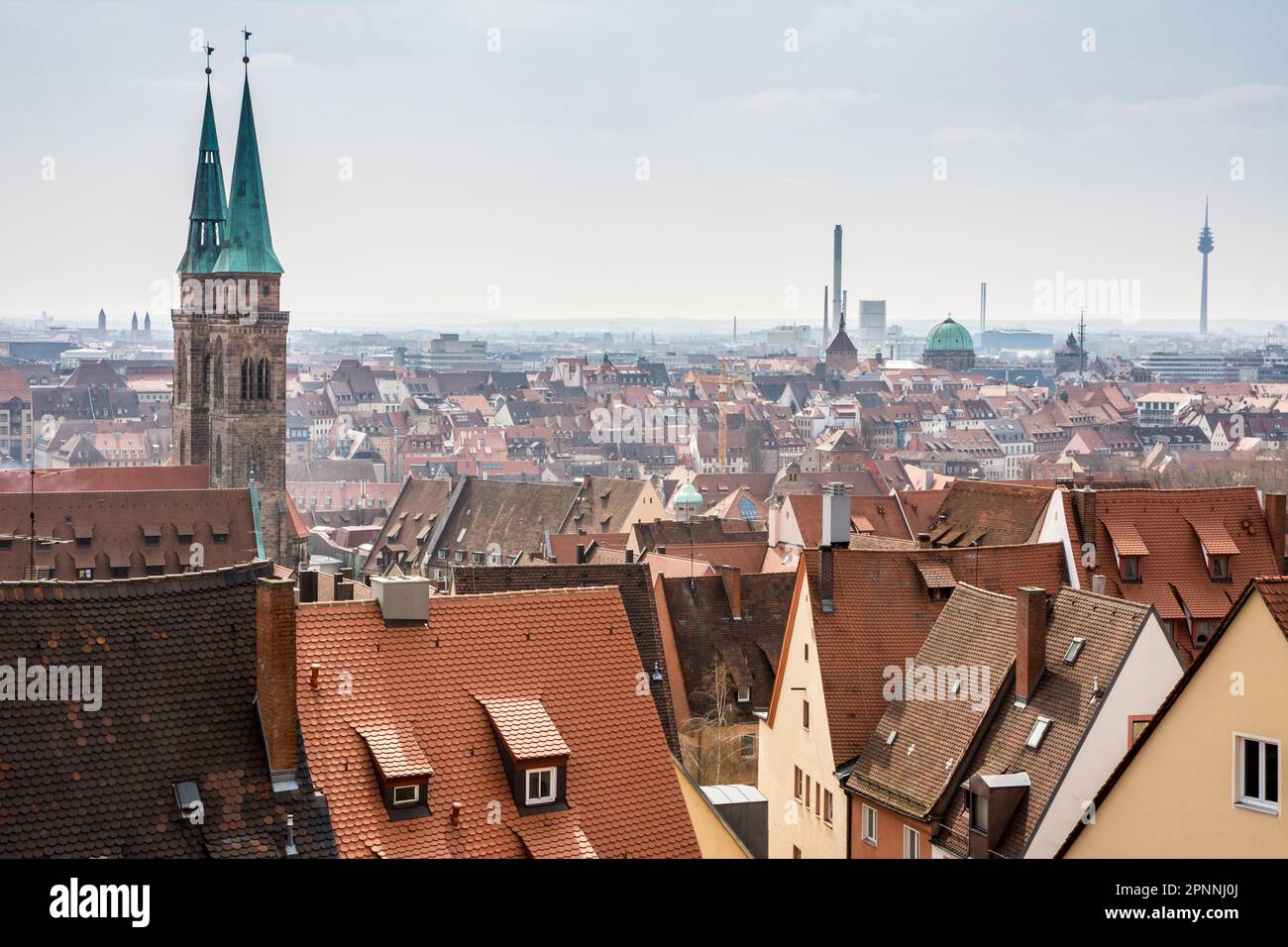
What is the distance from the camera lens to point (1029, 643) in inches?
617

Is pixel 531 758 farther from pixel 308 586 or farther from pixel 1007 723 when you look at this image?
pixel 308 586

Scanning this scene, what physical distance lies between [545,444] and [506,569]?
4624 inches

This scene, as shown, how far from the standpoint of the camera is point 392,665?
12555 millimetres

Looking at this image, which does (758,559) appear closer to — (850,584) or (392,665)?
(850,584)

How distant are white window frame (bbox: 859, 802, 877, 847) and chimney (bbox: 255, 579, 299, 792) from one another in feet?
25.0

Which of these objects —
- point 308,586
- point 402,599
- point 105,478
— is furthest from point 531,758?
point 105,478

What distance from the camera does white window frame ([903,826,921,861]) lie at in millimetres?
15859

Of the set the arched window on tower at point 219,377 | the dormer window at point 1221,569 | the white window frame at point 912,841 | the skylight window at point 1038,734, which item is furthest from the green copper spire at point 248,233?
the skylight window at point 1038,734

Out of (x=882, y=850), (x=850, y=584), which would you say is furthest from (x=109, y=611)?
(x=850, y=584)

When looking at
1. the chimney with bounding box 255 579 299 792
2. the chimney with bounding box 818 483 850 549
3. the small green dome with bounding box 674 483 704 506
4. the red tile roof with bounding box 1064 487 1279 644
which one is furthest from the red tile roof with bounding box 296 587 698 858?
the small green dome with bounding box 674 483 704 506

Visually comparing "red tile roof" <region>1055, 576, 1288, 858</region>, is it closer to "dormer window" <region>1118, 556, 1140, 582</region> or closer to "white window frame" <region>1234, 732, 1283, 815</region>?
"white window frame" <region>1234, 732, 1283, 815</region>

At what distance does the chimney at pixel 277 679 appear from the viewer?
1084 cm

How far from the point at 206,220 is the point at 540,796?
197 feet

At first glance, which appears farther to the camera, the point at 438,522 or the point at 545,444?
the point at 545,444
